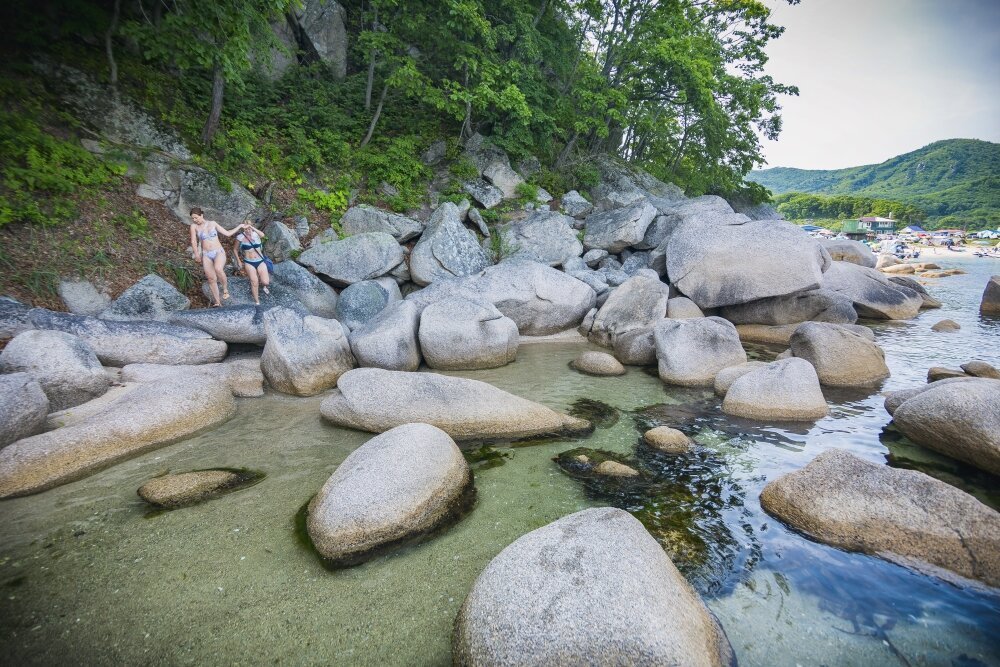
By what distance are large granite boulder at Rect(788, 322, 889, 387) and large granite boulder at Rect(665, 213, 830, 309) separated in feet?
9.20

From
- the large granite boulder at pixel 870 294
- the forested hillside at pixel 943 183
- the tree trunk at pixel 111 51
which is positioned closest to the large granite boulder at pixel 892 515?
the large granite boulder at pixel 870 294

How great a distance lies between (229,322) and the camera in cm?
771

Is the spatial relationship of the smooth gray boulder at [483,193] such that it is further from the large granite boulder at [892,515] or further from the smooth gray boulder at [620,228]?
the large granite boulder at [892,515]

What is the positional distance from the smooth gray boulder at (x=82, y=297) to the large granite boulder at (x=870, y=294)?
59.0 feet

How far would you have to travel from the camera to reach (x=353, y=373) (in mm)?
5977

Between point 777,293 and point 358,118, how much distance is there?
47.0ft

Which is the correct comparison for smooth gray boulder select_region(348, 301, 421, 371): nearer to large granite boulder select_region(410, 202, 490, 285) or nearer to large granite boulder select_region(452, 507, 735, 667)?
large granite boulder select_region(410, 202, 490, 285)

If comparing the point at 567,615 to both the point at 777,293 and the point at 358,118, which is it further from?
the point at 358,118

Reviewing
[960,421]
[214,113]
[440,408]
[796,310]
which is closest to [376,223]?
[214,113]

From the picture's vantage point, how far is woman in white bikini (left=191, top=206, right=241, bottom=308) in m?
8.61

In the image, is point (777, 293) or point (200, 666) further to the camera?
point (777, 293)

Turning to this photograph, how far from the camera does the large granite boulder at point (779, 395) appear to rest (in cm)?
590

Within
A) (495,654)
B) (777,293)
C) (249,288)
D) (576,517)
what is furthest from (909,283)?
(249,288)

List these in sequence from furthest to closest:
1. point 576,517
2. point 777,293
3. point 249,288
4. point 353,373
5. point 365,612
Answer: point 777,293
point 249,288
point 353,373
point 576,517
point 365,612
